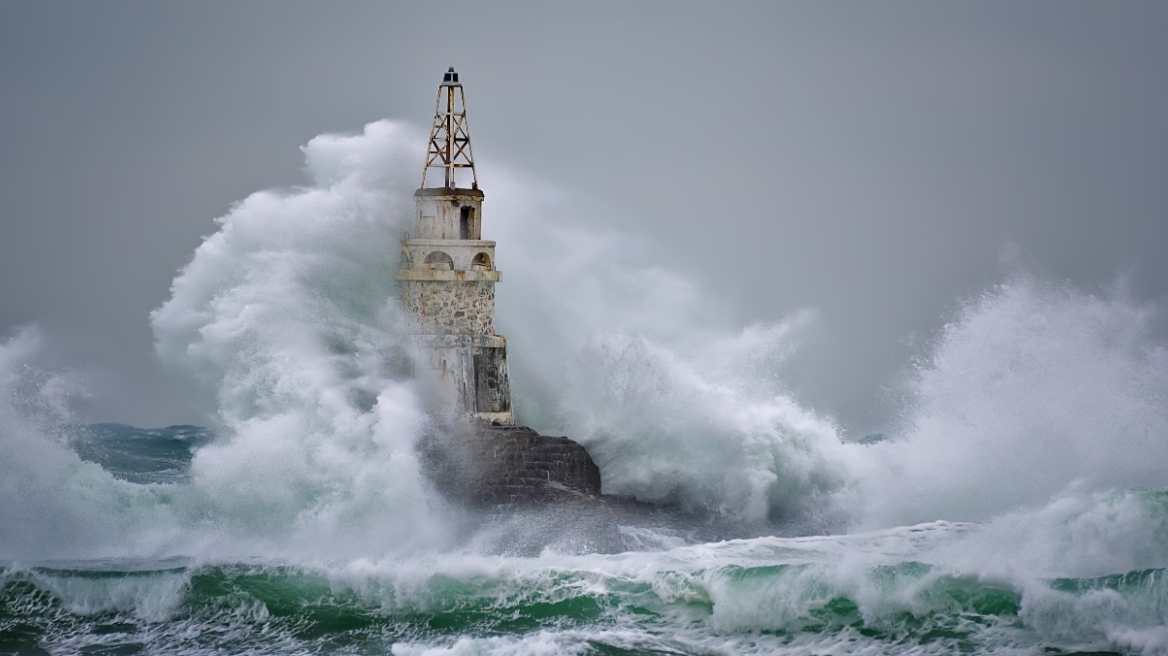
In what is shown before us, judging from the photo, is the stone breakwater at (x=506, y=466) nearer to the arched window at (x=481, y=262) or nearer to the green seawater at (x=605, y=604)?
the arched window at (x=481, y=262)

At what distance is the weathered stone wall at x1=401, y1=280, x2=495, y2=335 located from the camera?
2128cm

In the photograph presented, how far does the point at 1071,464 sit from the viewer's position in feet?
61.4

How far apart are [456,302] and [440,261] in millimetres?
591

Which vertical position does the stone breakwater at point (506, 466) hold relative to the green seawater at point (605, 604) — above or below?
above

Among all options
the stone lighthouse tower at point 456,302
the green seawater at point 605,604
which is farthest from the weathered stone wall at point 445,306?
the green seawater at point 605,604

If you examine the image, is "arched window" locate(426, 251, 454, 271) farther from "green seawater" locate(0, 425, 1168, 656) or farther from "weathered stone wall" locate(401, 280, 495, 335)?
"green seawater" locate(0, 425, 1168, 656)

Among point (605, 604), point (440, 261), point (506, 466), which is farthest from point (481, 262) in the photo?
point (605, 604)

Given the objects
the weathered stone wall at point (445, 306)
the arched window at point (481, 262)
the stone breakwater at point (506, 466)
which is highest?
the arched window at point (481, 262)

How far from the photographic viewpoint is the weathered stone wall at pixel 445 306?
21.3m

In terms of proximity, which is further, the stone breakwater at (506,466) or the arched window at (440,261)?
the arched window at (440,261)

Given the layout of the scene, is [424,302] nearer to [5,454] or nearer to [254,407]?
[254,407]

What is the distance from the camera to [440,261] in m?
21.3

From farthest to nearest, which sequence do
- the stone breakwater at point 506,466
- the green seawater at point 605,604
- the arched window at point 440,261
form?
1. the arched window at point 440,261
2. the stone breakwater at point 506,466
3. the green seawater at point 605,604

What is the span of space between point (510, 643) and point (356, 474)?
5.42 metres
